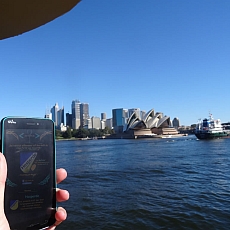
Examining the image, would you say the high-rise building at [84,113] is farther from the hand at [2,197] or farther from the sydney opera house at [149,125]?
the hand at [2,197]

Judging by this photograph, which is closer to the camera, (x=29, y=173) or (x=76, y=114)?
(x=29, y=173)

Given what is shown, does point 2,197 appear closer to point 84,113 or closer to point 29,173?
point 29,173

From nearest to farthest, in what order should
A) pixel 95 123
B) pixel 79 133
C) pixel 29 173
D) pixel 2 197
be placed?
pixel 2 197 < pixel 29 173 < pixel 79 133 < pixel 95 123

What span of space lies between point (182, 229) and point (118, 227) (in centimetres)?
106

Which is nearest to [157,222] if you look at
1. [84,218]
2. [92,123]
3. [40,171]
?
[84,218]

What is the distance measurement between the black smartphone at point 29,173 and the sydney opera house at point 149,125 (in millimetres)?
50728

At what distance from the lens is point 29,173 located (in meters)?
0.93

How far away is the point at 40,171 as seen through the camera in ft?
3.16

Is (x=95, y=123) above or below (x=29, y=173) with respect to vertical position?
above

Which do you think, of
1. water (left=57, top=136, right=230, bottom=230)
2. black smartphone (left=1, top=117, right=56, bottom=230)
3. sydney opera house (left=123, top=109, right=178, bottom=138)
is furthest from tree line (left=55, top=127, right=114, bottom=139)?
black smartphone (left=1, top=117, right=56, bottom=230)

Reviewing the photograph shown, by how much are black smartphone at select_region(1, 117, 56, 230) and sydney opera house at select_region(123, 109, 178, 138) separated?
1997 inches

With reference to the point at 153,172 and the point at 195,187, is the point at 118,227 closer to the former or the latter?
the point at 195,187

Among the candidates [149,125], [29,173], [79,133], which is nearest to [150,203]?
[29,173]

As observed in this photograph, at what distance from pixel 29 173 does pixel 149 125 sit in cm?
5248
